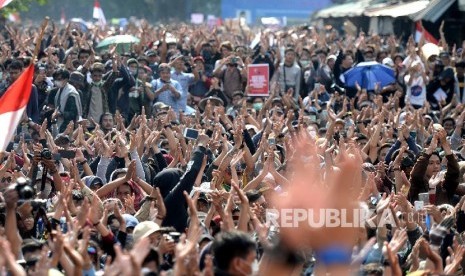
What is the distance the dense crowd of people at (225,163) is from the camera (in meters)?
7.79

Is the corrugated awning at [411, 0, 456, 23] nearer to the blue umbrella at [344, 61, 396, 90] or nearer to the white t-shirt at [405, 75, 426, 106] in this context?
the blue umbrella at [344, 61, 396, 90]

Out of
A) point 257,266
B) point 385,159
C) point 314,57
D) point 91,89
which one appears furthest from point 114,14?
point 257,266

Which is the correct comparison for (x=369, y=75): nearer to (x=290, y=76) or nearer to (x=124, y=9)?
(x=290, y=76)

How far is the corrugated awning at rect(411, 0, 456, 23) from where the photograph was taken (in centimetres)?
2625

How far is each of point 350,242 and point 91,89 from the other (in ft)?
34.4

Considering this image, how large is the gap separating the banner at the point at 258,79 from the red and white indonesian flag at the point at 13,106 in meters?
8.68

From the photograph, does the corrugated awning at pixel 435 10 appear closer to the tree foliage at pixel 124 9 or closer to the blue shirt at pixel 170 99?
the blue shirt at pixel 170 99

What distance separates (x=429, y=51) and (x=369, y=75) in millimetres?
2090

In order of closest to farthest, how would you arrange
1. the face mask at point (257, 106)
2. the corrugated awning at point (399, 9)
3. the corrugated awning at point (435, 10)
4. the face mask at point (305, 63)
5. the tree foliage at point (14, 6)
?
the face mask at point (257, 106) → the face mask at point (305, 63) → the corrugated awning at point (435, 10) → the tree foliage at point (14, 6) → the corrugated awning at point (399, 9)

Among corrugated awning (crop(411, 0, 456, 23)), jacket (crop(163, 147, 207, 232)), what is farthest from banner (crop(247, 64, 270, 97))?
jacket (crop(163, 147, 207, 232))

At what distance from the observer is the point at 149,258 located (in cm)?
773

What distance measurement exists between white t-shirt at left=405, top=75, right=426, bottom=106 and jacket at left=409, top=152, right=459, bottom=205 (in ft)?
23.7

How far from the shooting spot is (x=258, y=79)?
19.9 m

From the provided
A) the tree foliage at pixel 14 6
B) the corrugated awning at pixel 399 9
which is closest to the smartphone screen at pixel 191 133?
the tree foliage at pixel 14 6
